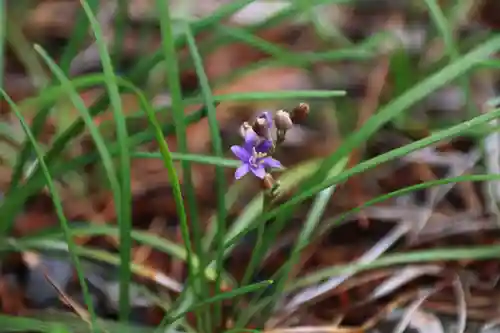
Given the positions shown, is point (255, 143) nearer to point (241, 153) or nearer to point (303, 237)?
A: point (241, 153)

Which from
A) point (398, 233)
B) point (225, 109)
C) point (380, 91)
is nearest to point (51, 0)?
point (225, 109)

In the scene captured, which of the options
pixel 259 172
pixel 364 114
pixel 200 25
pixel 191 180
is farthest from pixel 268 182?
pixel 364 114

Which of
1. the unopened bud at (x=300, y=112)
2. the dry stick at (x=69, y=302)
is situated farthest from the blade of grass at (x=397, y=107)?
the dry stick at (x=69, y=302)

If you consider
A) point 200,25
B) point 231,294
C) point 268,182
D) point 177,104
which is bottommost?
point 231,294

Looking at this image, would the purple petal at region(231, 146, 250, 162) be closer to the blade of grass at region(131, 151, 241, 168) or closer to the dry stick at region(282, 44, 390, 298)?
the blade of grass at region(131, 151, 241, 168)

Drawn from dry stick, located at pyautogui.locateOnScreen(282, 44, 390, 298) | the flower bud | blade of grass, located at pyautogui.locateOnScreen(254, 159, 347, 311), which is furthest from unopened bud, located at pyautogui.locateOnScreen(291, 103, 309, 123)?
dry stick, located at pyautogui.locateOnScreen(282, 44, 390, 298)

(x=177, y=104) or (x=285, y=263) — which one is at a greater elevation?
(x=177, y=104)
